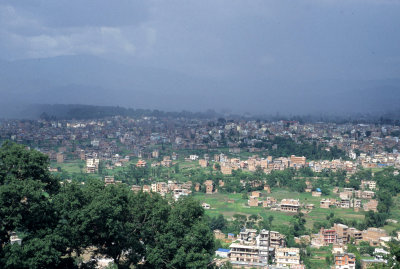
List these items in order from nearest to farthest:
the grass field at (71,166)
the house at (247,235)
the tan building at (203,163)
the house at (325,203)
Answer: the house at (247,235) < the house at (325,203) < the grass field at (71,166) < the tan building at (203,163)

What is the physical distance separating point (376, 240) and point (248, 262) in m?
4.64

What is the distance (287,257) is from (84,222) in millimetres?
7084

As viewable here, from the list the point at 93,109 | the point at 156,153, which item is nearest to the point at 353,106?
the point at 93,109

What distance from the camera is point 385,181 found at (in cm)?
2236

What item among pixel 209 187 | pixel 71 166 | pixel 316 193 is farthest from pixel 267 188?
pixel 71 166

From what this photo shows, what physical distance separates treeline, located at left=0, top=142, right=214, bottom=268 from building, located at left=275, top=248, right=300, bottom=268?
493 cm

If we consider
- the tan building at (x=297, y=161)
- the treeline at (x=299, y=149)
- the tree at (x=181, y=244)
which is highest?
the tree at (x=181, y=244)

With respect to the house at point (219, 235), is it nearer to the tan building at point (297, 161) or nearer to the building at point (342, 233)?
the building at point (342, 233)

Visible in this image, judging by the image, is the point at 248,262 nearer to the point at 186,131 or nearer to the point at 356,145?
the point at 356,145

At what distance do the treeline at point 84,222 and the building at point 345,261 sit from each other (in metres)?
5.28

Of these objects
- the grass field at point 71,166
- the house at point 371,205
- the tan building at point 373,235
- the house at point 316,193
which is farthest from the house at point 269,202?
the grass field at point 71,166

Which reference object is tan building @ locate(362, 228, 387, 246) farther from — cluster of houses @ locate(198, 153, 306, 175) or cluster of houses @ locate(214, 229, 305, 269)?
cluster of houses @ locate(198, 153, 306, 175)

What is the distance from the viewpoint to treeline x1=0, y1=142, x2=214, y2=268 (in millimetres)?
6016

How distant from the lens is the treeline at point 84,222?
6016mm
